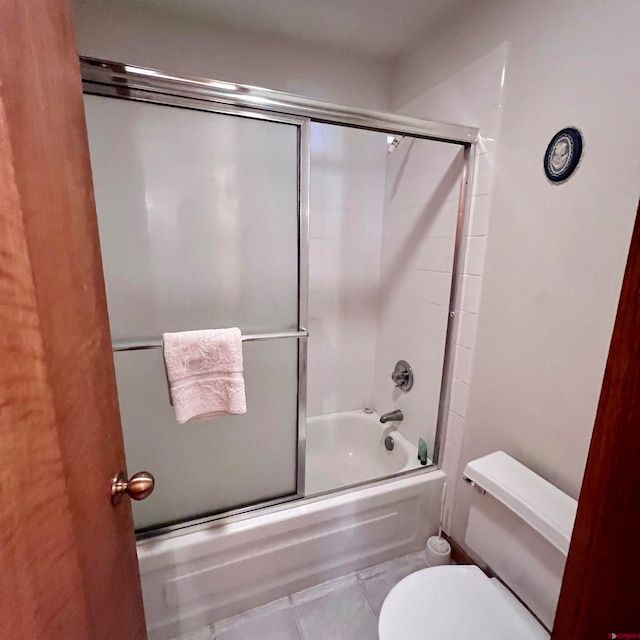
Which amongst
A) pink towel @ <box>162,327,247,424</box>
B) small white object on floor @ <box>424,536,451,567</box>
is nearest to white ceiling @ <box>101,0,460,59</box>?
pink towel @ <box>162,327,247,424</box>

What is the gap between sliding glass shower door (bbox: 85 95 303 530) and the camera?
1086 mm

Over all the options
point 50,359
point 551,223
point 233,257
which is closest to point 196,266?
point 233,257

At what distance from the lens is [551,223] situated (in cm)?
114

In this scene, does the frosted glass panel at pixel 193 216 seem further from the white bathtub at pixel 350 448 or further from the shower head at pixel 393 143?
the white bathtub at pixel 350 448

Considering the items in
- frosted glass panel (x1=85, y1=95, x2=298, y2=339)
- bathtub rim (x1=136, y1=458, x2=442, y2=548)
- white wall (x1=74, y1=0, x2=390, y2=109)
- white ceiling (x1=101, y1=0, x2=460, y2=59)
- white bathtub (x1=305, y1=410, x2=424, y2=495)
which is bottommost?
white bathtub (x1=305, y1=410, x2=424, y2=495)

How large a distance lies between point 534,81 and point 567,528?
4.66 ft

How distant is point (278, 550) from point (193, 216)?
4.40 ft

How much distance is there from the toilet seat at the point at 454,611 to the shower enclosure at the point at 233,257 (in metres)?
0.54

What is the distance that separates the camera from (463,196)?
1467 millimetres

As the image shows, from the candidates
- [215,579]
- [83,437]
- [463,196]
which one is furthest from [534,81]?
[215,579]

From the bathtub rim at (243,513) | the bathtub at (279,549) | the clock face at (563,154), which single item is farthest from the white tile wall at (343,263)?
the clock face at (563,154)

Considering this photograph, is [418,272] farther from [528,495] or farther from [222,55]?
[222,55]

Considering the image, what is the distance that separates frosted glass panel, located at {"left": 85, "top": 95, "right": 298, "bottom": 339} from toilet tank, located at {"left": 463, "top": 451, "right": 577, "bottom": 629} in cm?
95

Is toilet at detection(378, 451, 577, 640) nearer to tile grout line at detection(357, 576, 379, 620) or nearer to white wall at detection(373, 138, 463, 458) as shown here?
tile grout line at detection(357, 576, 379, 620)
